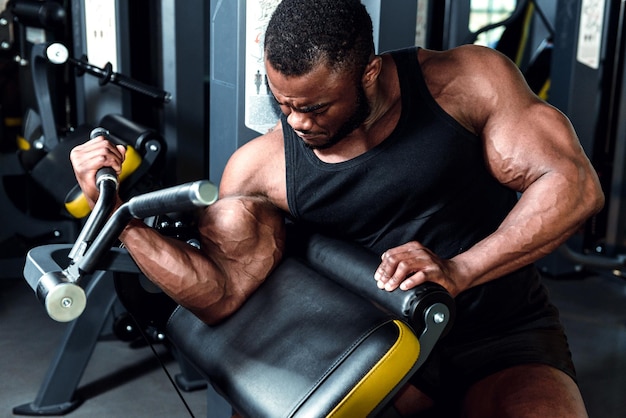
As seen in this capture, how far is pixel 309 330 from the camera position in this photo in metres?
1.15

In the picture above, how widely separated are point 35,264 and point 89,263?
102mm

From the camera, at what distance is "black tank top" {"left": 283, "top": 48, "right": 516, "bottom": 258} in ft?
4.50

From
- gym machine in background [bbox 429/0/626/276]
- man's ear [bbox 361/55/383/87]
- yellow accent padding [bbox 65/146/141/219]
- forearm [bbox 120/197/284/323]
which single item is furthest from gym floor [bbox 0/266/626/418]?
man's ear [bbox 361/55/383/87]

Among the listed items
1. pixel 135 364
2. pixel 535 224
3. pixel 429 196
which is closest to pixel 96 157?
pixel 429 196

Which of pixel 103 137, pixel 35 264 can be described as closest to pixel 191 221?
pixel 103 137

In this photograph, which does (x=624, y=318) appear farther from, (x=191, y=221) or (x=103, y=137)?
(x=103, y=137)

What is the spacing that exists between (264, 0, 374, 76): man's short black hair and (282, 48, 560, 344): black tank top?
0.17m

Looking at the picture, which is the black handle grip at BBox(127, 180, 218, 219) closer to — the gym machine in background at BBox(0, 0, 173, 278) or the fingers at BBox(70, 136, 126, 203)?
the fingers at BBox(70, 136, 126, 203)

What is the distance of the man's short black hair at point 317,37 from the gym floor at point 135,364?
104 centimetres

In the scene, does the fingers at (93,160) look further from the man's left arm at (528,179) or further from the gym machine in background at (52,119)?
the gym machine in background at (52,119)

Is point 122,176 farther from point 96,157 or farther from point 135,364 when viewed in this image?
point 96,157

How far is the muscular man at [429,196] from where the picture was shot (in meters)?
1.29

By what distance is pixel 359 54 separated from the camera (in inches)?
50.3

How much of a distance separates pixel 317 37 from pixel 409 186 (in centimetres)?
33
